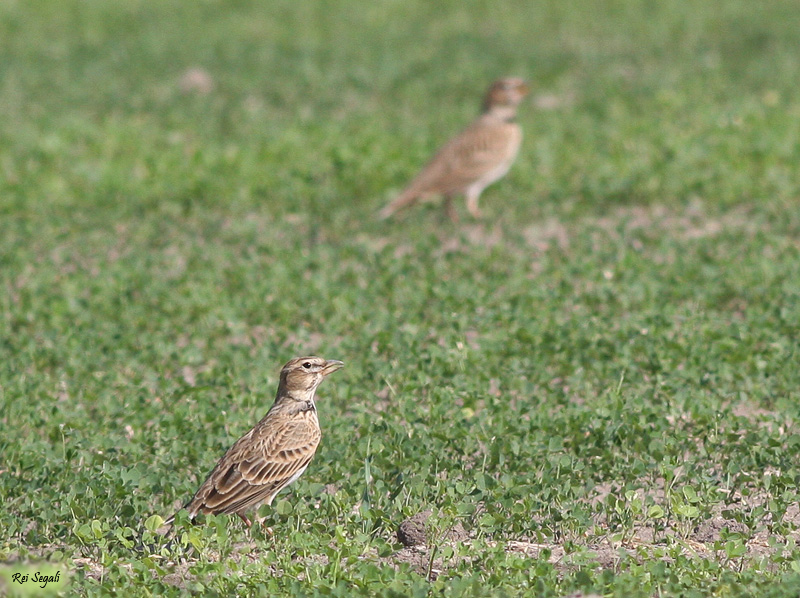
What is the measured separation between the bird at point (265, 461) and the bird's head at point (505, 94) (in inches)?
318

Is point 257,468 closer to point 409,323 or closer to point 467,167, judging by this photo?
point 409,323

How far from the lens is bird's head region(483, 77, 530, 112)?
14531 mm

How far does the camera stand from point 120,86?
19.4 meters

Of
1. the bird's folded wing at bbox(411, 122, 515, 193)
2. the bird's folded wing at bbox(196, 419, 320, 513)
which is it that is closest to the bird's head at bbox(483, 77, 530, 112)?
the bird's folded wing at bbox(411, 122, 515, 193)

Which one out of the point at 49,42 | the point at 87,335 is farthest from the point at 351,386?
the point at 49,42

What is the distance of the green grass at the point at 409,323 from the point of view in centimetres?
627

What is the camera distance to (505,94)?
14547 mm

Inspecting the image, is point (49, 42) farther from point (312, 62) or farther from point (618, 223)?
point (618, 223)

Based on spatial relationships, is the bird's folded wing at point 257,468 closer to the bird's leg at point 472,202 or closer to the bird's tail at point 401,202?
the bird's tail at point 401,202

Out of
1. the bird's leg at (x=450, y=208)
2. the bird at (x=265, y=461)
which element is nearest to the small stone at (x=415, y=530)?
the bird at (x=265, y=461)

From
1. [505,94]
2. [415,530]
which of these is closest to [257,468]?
[415,530]

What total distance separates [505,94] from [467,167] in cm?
156

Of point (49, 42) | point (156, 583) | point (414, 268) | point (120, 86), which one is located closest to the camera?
point (156, 583)

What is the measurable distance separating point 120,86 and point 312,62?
3149mm
